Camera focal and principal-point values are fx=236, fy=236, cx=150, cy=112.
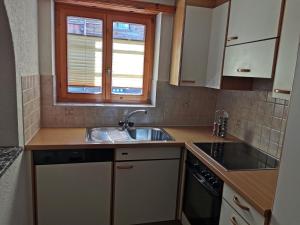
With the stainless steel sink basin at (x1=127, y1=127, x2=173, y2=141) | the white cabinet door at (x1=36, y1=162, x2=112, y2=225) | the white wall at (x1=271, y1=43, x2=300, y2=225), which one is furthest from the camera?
the stainless steel sink basin at (x1=127, y1=127, x2=173, y2=141)

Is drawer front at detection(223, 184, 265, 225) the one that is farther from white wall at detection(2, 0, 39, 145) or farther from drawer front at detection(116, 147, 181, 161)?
white wall at detection(2, 0, 39, 145)

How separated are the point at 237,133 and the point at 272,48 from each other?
1006 mm

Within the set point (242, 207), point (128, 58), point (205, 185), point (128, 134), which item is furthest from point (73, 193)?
point (128, 58)

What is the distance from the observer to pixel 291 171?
3.00ft

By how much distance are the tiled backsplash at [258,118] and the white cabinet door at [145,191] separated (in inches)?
27.2

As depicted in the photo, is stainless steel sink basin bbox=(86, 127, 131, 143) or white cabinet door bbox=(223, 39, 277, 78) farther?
stainless steel sink basin bbox=(86, 127, 131, 143)

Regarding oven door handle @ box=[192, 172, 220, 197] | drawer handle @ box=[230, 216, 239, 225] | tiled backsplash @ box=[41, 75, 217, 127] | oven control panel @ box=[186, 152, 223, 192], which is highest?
tiled backsplash @ box=[41, 75, 217, 127]

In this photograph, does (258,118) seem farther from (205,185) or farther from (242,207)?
(242,207)

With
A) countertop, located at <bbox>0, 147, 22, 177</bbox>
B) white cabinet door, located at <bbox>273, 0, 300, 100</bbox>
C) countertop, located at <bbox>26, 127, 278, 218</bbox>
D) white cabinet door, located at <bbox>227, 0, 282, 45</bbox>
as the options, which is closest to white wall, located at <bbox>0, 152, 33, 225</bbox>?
countertop, located at <bbox>0, 147, 22, 177</bbox>

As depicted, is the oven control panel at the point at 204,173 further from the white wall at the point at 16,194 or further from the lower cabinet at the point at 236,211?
the white wall at the point at 16,194

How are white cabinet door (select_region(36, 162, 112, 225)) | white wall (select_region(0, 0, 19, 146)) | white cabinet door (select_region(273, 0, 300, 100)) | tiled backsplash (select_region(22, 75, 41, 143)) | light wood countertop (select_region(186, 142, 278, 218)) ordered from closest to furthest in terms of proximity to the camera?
light wood countertop (select_region(186, 142, 278, 218)) < white cabinet door (select_region(273, 0, 300, 100)) < white wall (select_region(0, 0, 19, 146)) < tiled backsplash (select_region(22, 75, 41, 143)) < white cabinet door (select_region(36, 162, 112, 225))

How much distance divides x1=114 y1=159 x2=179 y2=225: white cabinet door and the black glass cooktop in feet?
1.15

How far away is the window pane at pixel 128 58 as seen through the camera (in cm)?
237

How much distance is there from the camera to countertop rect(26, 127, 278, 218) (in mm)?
1190
